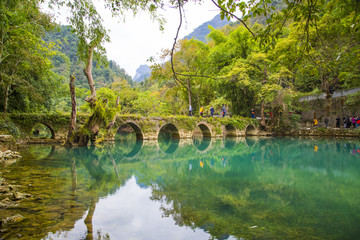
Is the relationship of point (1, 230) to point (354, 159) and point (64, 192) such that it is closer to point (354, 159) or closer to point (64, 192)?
point (64, 192)

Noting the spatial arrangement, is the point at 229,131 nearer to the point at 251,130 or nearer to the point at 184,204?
the point at 251,130

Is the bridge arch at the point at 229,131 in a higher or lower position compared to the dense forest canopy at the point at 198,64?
lower

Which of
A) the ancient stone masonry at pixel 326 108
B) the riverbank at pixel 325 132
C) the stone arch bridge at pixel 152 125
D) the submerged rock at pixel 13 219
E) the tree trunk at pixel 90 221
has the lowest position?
the tree trunk at pixel 90 221

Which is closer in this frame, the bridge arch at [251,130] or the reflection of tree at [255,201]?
the reflection of tree at [255,201]

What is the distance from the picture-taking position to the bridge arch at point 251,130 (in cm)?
2467

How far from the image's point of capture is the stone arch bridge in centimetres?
1495

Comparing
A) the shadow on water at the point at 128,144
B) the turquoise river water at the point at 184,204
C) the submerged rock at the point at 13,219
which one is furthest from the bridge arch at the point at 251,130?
the submerged rock at the point at 13,219

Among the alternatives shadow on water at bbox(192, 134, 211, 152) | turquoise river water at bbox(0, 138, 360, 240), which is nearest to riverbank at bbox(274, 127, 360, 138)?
shadow on water at bbox(192, 134, 211, 152)

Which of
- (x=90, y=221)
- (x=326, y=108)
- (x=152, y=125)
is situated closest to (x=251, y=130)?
(x=326, y=108)

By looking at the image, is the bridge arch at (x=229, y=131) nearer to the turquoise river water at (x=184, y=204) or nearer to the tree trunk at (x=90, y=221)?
the turquoise river water at (x=184, y=204)

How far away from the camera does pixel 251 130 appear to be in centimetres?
2509

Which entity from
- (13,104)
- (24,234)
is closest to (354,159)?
(24,234)

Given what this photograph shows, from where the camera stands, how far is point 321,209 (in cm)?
432

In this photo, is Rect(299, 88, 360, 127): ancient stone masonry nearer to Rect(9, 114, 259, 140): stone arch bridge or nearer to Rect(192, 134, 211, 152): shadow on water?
Rect(9, 114, 259, 140): stone arch bridge
